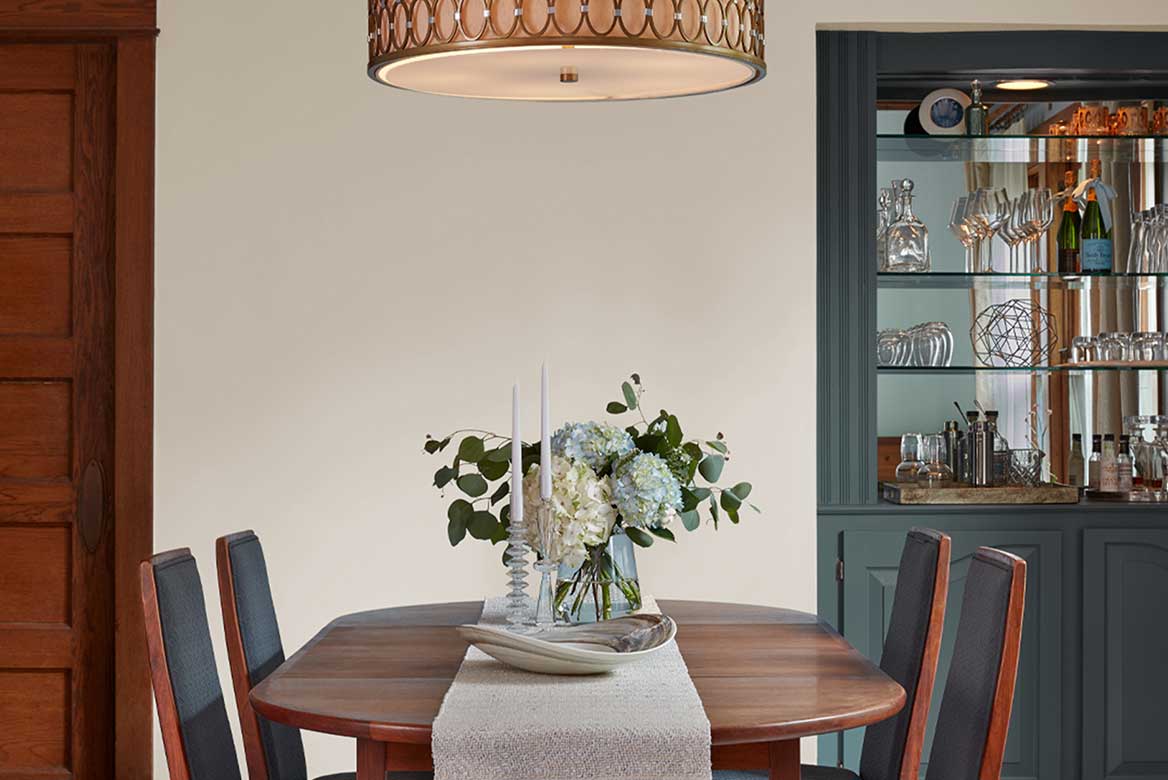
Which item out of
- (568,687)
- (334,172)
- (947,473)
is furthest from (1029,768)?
(334,172)

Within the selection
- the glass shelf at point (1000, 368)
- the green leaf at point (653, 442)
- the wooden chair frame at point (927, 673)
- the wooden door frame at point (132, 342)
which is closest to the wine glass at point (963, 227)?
the glass shelf at point (1000, 368)

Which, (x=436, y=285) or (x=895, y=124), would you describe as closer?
(x=436, y=285)

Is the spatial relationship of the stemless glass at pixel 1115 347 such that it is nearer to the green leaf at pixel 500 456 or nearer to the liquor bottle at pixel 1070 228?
the liquor bottle at pixel 1070 228

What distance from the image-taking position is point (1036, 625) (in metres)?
3.85

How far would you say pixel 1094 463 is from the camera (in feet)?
13.6

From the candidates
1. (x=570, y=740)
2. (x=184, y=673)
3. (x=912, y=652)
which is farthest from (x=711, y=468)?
(x=184, y=673)

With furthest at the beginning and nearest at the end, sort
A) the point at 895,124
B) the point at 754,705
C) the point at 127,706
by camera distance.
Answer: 1. the point at 895,124
2. the point at 127,706
3. the point at 754,705

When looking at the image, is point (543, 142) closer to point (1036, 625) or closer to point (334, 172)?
point (334, 172)

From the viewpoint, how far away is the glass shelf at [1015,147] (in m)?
4.08

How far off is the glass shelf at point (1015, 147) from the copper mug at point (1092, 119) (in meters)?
0.04

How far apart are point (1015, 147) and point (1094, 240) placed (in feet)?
1.24

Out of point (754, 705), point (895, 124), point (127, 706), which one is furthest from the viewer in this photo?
point (895, 124)

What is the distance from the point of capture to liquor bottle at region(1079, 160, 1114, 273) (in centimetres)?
412

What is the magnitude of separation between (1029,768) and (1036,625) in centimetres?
41
